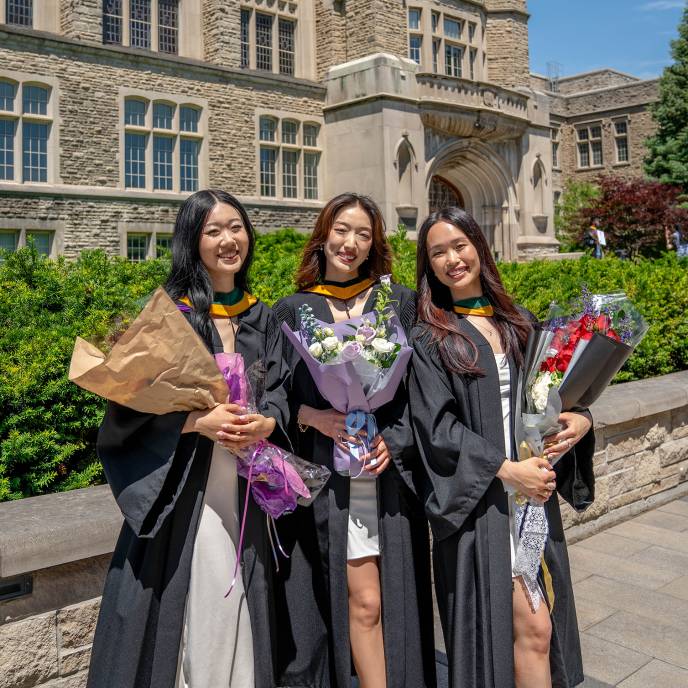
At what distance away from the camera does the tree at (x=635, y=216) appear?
2458 cm

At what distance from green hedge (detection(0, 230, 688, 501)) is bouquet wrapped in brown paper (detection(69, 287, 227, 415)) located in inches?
Result: 17.4

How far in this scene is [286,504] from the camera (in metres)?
2.59

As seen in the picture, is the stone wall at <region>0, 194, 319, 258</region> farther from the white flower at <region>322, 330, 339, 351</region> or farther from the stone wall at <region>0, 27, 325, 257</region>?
the white flower at <region>322, 330, 339, 351</region>

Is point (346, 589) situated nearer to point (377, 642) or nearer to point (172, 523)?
point (377, 642)

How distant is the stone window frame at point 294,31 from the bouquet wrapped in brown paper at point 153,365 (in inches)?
802

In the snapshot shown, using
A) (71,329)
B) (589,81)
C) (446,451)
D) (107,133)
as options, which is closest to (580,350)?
(446,451)

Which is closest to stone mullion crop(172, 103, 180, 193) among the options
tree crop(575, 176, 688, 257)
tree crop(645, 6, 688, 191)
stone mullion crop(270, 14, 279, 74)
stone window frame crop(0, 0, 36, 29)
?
stone window frame crop(0, 0, 36, 29)

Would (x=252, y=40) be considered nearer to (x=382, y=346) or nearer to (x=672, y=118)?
(x=672, y=118)

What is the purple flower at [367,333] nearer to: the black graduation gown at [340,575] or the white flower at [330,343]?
the white flower at [330,343]

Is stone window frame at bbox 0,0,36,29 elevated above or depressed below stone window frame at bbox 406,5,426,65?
below

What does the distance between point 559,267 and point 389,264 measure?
19.2 ft

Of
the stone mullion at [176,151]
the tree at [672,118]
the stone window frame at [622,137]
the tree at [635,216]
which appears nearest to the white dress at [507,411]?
the stone mullion at [176,151]

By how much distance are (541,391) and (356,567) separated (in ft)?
3.12

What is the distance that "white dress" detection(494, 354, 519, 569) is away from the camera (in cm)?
275
